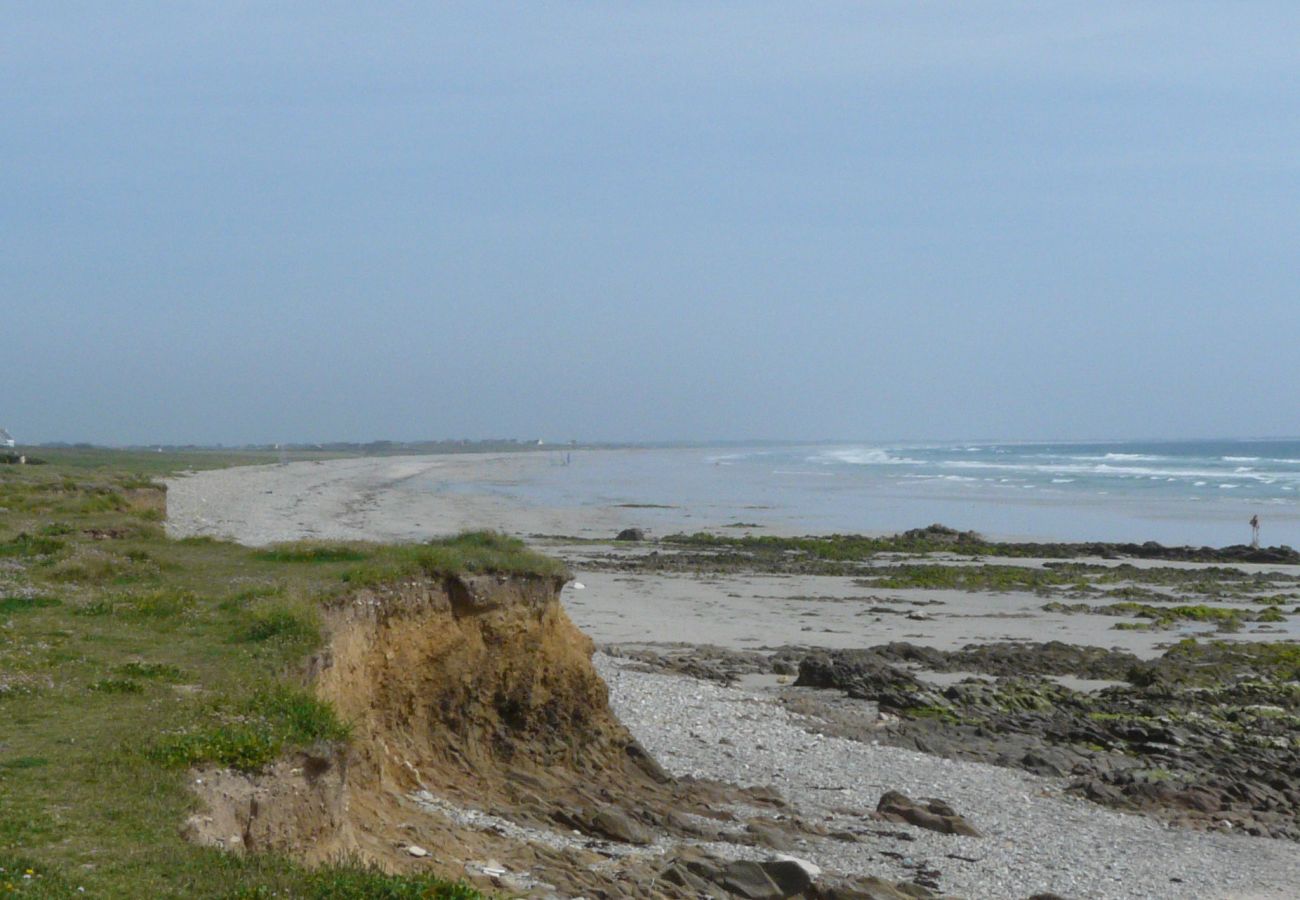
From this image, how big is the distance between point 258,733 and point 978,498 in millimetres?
72252

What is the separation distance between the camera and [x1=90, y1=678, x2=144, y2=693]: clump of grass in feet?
32.8

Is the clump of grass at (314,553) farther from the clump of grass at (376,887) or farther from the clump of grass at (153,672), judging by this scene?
the clump of grass at (376,887)

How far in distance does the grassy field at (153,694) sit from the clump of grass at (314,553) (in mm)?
40

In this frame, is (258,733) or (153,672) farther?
(153,672)

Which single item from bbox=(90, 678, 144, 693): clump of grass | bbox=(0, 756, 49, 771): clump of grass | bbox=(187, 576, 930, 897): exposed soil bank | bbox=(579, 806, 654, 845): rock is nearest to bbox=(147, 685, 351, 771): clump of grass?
bbox=(187, 576, 930, 897): exposed soil bank

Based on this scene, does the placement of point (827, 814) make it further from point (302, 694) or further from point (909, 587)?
point (909, 587)

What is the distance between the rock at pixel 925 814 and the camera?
43.9ft

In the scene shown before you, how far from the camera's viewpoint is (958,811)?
1422cm

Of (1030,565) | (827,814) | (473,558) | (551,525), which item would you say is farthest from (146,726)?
(551,525)

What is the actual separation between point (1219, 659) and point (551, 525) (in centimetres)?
3600

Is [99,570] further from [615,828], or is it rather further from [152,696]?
[615,828]

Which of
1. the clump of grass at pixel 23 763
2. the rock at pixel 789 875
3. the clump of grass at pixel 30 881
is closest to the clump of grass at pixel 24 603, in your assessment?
the clump of grass at pixel 23 763

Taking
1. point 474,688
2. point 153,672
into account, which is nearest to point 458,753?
point 474,688

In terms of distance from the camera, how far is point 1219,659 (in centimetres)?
2380
